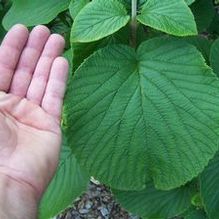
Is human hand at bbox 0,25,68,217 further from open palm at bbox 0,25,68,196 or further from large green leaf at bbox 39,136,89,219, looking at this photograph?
large green leaf at bbox 39,136,89,219

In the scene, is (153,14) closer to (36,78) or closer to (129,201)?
(36,78)

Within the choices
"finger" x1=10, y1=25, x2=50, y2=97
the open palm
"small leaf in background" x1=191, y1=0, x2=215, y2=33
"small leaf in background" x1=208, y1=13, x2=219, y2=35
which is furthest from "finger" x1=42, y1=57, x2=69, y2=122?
"small leaf in background" x1=208, y1=13, x2=219, y2=35

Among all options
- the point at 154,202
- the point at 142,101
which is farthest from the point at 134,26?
the point at 154,202

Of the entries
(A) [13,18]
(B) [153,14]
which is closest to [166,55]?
(B) [153,14]

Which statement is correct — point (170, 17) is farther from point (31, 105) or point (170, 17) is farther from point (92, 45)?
point (31, 105)

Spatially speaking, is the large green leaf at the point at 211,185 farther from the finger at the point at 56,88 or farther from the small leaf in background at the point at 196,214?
the finger at the point at 56,88

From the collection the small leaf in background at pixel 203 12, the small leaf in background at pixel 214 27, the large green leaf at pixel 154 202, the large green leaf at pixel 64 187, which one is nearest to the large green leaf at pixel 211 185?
the large green leaf at pixel 154 202
